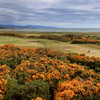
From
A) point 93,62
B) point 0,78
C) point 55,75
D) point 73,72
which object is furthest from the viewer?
point 93,62

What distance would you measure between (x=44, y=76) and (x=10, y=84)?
1.52 m

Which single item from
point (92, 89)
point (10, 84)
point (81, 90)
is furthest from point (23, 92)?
point (92, 89)

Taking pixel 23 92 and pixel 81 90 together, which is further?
pixel 81 90

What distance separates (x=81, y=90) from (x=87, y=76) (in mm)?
1831

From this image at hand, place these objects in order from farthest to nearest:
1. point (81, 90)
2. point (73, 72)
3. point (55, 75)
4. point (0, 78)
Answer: point (73, 72)
point (55, 75)
point (0, 78)
point (81, 90)

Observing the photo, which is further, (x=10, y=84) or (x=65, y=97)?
(x=10, y=84)

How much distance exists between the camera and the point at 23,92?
12.7 ft

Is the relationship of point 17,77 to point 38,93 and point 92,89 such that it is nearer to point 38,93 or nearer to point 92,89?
point 38,93

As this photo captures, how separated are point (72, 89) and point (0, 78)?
3.22 metres

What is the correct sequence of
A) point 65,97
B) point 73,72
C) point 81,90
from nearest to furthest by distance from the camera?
point 65,97, point 81,90, point 73,72

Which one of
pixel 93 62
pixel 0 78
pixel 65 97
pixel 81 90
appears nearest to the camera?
pixel 65 97

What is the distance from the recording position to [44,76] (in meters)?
5.04

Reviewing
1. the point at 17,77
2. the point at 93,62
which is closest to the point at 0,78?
the point at 17,77

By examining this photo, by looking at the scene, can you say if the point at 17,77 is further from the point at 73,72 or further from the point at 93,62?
the point at 93,62
